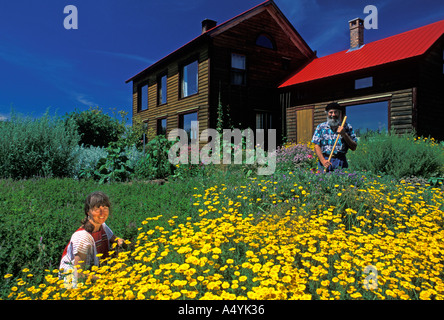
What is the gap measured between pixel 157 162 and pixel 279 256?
20.0ft

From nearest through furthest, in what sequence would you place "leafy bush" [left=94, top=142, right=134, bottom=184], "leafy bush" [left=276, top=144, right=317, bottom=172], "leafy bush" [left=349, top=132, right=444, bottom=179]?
"leafy bush" [left=349, top=132, right=444, bottom=179] < "leafy bush" [left=94, top=142, right=134, bottom=184] < "leafy bush" [left=276, top=144, right=317, bottom=172]

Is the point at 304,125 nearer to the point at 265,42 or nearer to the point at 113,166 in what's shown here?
the point at 265,42

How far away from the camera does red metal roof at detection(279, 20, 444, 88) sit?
465 inches

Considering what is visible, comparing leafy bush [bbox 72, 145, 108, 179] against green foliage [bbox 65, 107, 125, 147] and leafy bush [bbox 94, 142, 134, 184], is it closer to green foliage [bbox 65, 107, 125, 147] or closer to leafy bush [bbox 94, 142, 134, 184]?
leafy bush [bbox 94, 142, 134, 184]

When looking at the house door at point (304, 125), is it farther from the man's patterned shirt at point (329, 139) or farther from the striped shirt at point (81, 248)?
the striped shirt at point (81, 248)

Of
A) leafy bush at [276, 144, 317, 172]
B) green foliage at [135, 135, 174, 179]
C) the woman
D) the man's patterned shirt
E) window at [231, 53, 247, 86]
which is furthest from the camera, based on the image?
window at [231, 53, 247, 86]

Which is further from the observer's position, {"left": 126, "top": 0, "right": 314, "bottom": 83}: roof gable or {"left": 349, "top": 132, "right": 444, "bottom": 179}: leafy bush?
{"left": 126, "top": 0, "right": 314, "bottom": 83}: roof gable

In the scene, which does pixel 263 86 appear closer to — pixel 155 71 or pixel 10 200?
pixel 155 71

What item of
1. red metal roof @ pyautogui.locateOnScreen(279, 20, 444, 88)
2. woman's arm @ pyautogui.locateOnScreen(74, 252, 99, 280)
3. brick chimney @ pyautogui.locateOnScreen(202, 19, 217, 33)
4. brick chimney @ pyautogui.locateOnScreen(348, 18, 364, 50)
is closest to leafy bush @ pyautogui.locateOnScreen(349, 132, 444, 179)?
red metal roof @ pyautogui.locateOnScreen(279, 20, 444, 88)

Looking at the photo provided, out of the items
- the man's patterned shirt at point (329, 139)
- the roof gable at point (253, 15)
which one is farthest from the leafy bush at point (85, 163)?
the roof gable at point (253, 15)

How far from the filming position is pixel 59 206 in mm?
5375

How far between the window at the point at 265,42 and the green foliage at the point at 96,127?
940 centimetres

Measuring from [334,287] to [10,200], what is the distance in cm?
514

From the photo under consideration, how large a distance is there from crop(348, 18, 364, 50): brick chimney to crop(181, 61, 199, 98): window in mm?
8533
